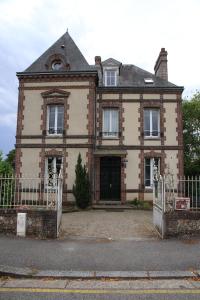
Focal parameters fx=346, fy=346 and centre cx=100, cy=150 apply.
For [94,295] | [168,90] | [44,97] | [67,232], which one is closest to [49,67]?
[44,97]

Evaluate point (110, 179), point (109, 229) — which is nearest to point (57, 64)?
point (110, 179)

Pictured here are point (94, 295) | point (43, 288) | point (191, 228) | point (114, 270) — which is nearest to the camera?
point (94, 295)

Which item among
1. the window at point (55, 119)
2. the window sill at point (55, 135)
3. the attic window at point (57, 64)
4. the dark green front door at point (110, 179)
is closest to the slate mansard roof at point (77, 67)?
the attic window at point (57, 64)

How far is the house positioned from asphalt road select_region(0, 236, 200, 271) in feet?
35.9

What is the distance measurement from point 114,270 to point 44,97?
51.6ft

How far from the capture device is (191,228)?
999cm

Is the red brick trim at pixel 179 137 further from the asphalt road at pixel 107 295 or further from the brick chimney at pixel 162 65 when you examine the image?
the asphalt road at pixel 107 295

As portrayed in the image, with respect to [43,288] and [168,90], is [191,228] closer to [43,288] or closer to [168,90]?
[43,288]

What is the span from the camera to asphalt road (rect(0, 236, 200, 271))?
6.87m

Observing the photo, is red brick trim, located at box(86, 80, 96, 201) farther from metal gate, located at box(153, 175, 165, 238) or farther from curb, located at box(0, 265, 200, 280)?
curb, located at box(0, 265, 200, 280)

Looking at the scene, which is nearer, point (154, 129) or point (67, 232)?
point (67, 232)

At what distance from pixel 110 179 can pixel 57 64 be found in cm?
786

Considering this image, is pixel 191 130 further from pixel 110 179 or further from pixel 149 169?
pixel 110 179

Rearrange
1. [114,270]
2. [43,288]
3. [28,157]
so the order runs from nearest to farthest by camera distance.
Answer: [43,288]
[114,270]
[28,157]
